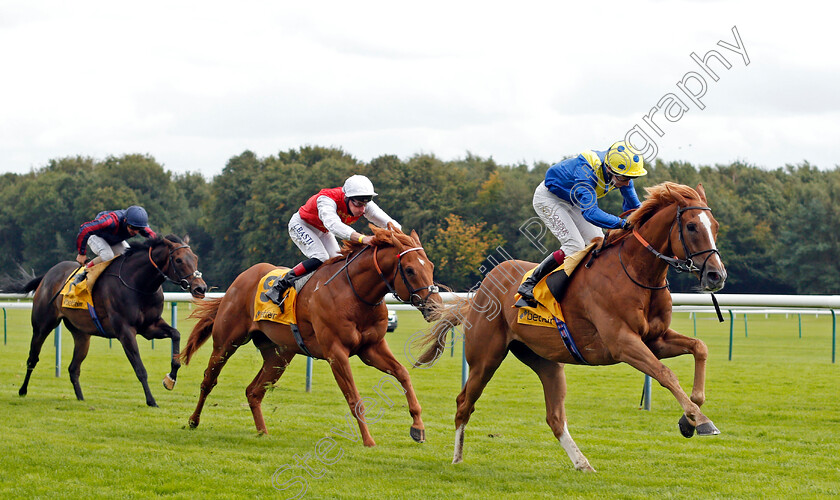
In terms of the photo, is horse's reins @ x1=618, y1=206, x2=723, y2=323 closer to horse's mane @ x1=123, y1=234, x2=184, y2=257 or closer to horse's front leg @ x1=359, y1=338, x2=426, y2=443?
horse's front leg @ x1=359, y1=338, x2=426, y2=443

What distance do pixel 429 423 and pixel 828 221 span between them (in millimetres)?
41580

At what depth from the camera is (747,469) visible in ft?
18.7

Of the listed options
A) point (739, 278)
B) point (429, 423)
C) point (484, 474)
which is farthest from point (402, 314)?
point (484, 474)

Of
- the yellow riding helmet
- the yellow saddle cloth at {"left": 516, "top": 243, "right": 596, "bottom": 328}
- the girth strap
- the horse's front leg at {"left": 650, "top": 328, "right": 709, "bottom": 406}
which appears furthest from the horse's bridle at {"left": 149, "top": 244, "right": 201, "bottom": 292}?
the horse's front leg at {"left": 650, "top": 328, "right": 709, "bottom": 406}

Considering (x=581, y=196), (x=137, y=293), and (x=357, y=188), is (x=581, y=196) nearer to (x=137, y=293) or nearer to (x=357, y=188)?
(x=357, y=188)

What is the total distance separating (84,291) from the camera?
32.2ft

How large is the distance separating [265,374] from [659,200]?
12.4ft

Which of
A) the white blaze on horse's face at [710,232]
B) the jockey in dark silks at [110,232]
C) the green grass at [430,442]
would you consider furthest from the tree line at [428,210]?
the white blaze on horse's face at [710,232]

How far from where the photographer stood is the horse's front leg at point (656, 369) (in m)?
4.68

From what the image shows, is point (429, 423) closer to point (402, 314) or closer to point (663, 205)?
point (663, 205)

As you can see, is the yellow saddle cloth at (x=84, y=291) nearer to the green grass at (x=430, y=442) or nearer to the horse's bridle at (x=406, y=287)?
the green grass at (x=430, y=442)

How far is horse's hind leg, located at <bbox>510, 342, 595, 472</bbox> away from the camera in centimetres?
580

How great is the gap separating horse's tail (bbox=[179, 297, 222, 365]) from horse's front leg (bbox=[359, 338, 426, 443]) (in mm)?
2061

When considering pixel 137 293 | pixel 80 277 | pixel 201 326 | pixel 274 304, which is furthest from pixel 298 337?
pixel 80 277
